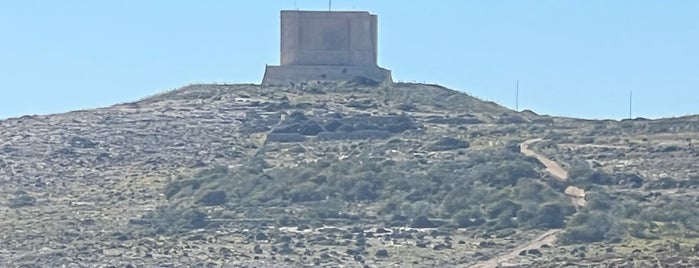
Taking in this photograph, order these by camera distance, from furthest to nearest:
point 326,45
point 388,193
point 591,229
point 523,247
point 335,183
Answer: point 326,45
point 335,183
point 388,193
point 591,229
point 523,247

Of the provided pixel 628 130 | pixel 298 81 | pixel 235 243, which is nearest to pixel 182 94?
pixel 298 81

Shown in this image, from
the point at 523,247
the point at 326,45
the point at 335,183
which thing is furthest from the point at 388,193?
the point at 326,45

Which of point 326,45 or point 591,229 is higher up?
point 326,45

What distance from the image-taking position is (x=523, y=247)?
11175 centimetres

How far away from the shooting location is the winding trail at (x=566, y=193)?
108812 mm

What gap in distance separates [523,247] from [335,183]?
1344 cm

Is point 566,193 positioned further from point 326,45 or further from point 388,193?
point 326,45

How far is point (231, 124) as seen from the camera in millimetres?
134875

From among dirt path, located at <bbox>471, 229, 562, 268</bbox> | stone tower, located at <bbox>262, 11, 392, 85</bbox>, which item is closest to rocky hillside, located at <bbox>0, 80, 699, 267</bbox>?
dirt path, located at <bbox>471, 229, 562, 268</bbox>

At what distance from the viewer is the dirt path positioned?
355ft

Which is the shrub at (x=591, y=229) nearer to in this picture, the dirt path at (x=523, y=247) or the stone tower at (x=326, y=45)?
the dirt path at (x=523, y=247)

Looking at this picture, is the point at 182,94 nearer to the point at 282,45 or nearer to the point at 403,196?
the point at 282,45

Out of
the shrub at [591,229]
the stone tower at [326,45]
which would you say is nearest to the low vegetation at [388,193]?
the shrub at [591,229]

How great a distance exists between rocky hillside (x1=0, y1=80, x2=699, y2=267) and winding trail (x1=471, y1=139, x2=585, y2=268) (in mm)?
255
